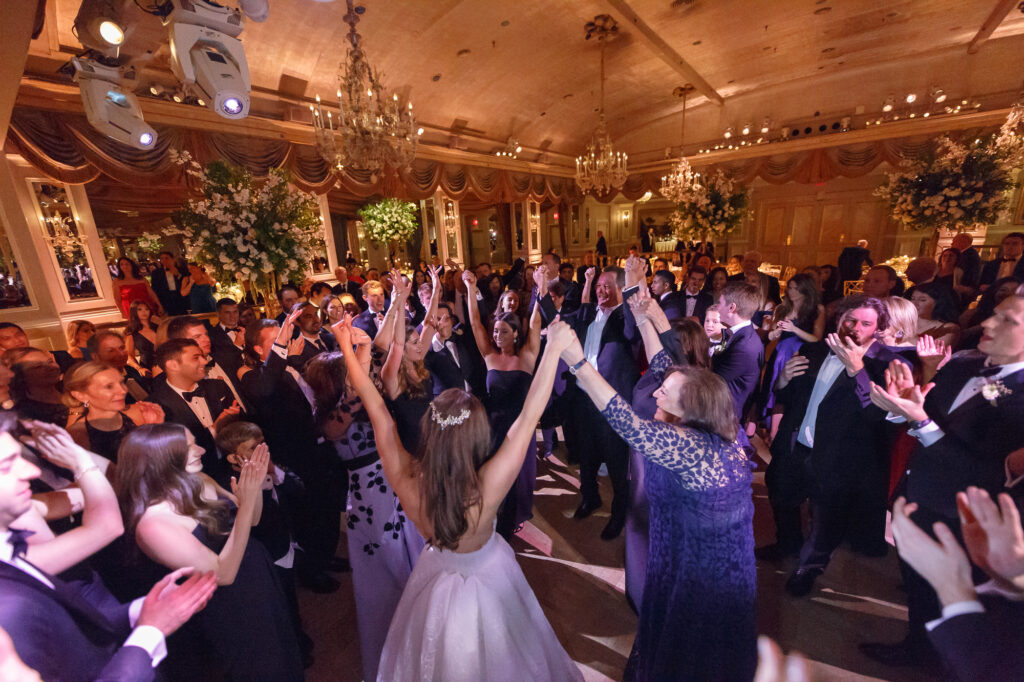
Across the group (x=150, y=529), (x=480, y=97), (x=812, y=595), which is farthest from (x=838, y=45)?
(x=150, y=529)

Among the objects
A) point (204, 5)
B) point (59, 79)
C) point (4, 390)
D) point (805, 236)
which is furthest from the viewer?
point (805, 236)

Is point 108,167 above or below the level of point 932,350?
above

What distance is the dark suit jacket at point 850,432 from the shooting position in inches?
83.1

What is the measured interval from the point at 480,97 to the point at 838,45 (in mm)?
7510

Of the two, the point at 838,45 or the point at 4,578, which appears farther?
the point at 838,45

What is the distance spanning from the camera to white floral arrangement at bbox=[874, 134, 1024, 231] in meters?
5.82

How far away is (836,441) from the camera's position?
Answer: 7.21 feet

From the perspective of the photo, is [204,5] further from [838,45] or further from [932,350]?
[838,45]

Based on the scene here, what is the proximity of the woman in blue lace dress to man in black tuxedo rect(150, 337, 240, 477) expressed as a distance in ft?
6.99

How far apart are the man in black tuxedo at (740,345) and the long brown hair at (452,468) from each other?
1958 millimetres

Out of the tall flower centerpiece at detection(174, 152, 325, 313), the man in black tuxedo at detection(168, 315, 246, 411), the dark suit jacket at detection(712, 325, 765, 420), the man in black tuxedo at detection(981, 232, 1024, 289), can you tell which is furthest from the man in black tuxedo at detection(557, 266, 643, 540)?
the man in black tuxedo at detection(981, 232, 1024, 289)

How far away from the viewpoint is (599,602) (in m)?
2.47

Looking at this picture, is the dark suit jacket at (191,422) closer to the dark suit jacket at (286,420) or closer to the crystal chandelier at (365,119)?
the dark suit jacket at (286,420)

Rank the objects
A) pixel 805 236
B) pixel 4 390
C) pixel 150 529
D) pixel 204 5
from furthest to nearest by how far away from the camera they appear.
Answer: pixel 805 236 → pixel 204 5 → pixel 4 390 → pixel 150 529
